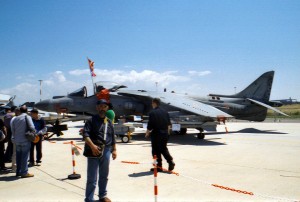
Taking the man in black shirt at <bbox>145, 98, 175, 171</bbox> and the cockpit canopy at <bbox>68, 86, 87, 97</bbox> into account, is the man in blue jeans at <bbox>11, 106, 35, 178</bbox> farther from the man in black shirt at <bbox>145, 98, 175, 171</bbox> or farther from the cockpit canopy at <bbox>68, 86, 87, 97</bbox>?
the cockpit canopy at <bbox>68, 86, 87, 97</bbox>

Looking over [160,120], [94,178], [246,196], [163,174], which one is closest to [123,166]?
[163,174]

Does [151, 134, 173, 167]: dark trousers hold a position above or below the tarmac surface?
above

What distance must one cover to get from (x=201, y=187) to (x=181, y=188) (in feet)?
1.47

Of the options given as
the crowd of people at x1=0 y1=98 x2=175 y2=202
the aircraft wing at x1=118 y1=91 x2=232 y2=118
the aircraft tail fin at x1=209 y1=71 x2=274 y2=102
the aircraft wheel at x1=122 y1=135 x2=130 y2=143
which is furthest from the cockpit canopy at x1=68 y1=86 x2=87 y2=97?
the aircraft tail fin at x1=209 y1=71 x2=274 y2=102

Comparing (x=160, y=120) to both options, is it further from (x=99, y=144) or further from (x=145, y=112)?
(x=145, y=112)

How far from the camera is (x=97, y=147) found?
13.9ft

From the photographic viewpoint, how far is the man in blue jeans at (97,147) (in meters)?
4.24

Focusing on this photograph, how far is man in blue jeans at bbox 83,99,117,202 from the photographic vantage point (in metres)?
4.24

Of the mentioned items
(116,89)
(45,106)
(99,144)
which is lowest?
(99,144)

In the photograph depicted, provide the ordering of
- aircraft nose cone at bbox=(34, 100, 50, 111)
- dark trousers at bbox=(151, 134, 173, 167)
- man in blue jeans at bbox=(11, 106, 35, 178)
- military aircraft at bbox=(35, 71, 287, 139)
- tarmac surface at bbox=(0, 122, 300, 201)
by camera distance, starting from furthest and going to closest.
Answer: aircraft nose cone at bbox=(34, 100, 50, 111)
military aircraft at bbox=(35, 71, 287, 139)
dark trousers at bbox=(151, 134, 173, 167)
man in blue jeans at bbox=(11, 106, 35, 178)
tarmac surface at bbox=(0, 122, 300, 201)

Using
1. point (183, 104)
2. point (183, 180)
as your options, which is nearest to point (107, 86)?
point (183, 104)

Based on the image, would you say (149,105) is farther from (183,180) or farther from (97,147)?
(97,147)

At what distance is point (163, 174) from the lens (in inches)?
254

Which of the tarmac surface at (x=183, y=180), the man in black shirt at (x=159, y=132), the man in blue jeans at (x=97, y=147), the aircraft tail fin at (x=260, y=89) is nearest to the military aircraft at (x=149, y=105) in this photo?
the aircraft tail fin at (x=260, y=89)
